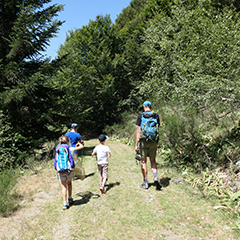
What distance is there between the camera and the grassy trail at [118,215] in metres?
3.76

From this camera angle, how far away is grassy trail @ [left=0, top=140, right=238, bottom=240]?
3764 millimetres

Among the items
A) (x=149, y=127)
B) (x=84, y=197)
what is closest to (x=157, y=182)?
(x=149, y=127)

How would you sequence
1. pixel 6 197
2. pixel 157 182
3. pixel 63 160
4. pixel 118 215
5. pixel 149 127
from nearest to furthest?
1. pixel 118 215
2. pixel 63 160
3. pixel 6 197
4. pixel 149 127
5. pixel 157 182

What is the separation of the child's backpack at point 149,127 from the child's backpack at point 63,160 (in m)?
2.10

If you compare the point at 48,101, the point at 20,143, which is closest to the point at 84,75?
the point at 48,101

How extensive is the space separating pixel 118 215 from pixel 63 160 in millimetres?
1817

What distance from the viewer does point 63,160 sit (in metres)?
4.76

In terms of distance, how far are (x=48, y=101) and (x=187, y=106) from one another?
7722 mm

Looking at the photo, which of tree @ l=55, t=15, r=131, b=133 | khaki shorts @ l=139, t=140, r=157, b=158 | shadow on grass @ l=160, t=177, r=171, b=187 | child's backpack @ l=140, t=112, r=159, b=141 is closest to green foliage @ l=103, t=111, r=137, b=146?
tree @ l=55, t=15, r=131, b=133

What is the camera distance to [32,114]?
10.6 metres

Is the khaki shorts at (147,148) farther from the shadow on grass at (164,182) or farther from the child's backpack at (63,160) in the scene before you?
the child's backpack at (63,160)

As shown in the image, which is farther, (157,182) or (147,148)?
(147,148)

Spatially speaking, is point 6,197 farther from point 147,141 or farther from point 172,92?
point 172,92

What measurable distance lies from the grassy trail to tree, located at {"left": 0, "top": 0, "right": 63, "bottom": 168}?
4.44 metres
